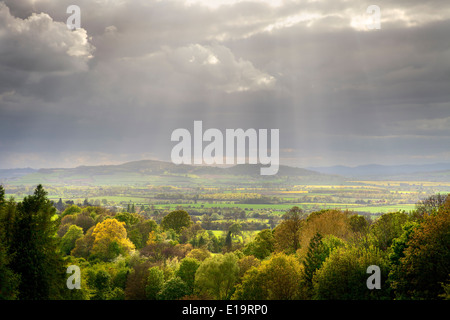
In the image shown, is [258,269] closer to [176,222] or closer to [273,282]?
[273,282]

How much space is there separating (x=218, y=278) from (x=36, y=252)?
908 inches

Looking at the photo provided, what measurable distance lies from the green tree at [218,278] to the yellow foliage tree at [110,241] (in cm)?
3113

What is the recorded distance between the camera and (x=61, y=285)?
3384 cm

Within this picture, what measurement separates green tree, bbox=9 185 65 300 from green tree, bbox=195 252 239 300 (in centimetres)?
1893

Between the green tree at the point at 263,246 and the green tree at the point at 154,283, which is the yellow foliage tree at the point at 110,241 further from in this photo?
the green tree at the point at 263,246

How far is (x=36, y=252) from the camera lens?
32.8 m

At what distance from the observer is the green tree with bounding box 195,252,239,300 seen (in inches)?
1918

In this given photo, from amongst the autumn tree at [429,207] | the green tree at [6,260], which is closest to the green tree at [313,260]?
the autumn tree at [429,207]

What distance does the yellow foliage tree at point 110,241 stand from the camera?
246ft

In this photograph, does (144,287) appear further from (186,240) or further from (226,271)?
(186,240)

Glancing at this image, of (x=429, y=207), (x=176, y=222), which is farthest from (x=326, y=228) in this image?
(x=176, y=222)

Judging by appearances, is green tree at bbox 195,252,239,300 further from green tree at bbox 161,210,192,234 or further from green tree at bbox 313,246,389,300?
green tree at bbox 161,210,192,234
